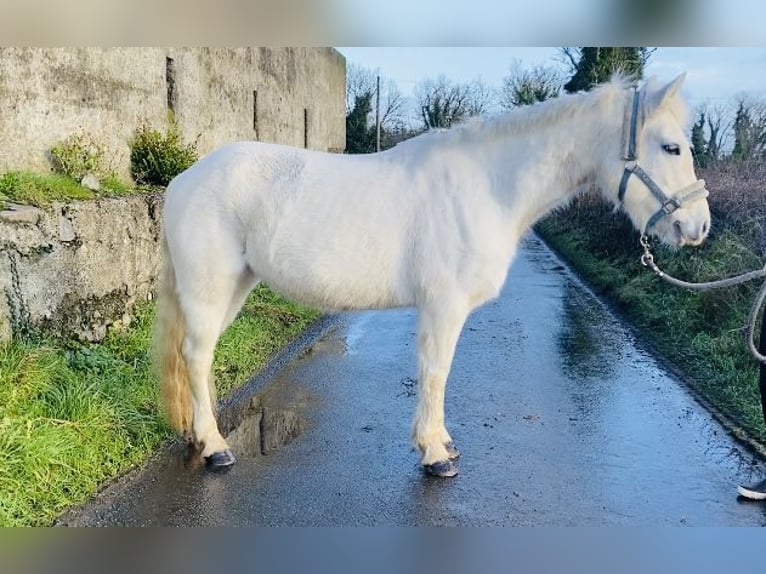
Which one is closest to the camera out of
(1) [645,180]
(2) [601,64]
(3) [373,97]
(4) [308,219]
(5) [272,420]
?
(1) [645,180]

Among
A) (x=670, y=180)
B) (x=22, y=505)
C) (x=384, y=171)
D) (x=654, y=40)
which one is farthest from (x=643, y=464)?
(x=22, y=505)

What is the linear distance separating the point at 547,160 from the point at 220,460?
7.63ft

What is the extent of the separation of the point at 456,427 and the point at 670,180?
1.95m

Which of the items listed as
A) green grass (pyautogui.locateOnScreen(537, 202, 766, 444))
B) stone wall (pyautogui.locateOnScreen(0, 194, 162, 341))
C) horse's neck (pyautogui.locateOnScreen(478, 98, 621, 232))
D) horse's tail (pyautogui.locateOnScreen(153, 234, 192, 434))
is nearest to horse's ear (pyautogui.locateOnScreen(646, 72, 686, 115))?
horse's neck (pyautogui.locateOnScreen(478, 98, 621, 232))

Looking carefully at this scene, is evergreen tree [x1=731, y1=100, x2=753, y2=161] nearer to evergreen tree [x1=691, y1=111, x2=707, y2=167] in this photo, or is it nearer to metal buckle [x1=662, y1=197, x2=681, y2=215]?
evergreen tree [x1=691, y1=111, x2=707, y2=167]

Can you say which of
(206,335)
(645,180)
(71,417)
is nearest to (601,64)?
(645,180)

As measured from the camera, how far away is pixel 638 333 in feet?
21.8

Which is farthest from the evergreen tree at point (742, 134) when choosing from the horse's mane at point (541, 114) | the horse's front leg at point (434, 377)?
the horse's front leg at point (434, 377)

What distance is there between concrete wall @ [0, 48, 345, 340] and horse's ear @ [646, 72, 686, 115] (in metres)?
3.64

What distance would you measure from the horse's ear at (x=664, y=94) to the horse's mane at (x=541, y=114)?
8 centimetres

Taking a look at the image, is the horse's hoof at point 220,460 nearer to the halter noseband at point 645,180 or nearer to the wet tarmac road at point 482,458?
the wet tarmac road at point 482,458

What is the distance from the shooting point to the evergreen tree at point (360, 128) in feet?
41.8

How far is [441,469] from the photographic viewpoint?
3.46 m

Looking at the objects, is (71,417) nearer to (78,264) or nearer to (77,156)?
(78,264)
